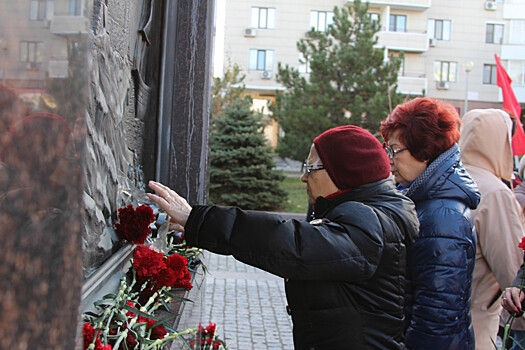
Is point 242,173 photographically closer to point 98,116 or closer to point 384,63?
point 384,63

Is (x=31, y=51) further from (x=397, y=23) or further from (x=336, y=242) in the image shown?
(x=397, y=23)

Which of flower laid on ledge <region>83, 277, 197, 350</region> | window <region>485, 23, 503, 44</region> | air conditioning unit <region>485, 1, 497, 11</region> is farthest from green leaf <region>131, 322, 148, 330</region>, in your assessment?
window <region>485, 23, 503, 44</region>

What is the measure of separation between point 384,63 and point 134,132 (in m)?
18.4

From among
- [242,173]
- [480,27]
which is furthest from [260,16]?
[242,173]

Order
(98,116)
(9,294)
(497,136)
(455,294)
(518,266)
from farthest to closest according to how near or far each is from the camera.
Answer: (497,136)
(518,266)
(455,294)
(98,116)
(9,294)

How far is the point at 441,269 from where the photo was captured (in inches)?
90.8

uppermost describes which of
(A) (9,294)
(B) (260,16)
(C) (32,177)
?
(B) (260,16)

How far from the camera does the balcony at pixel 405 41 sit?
111 ft

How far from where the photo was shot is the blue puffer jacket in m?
2.30

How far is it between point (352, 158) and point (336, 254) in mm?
381

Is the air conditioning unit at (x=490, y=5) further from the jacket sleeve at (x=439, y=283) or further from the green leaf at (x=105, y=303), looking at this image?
the green leaf at (x=105, y=303)

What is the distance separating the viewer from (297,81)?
20984 millimetres

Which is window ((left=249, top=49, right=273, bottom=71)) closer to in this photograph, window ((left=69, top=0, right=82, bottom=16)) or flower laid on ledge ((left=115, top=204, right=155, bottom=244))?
flower laid on ledge ((left=115, top=204, right=155, bottom=244))

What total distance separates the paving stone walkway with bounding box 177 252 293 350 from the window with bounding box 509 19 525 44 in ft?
111
